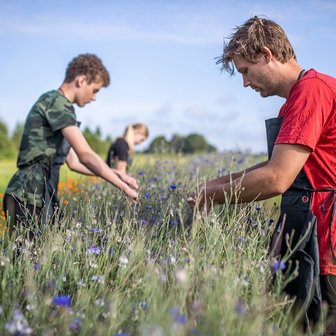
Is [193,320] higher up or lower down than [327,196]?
lower down

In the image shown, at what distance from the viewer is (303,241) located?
2854 millimetres

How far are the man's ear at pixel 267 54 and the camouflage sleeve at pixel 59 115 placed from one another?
1.78 m

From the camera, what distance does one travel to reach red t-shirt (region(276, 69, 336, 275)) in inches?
106

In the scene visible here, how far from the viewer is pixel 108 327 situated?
91.4 inches

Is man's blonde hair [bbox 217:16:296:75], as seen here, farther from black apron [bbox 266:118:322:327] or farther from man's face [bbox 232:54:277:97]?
black apron [bbox 266:118:322:327]

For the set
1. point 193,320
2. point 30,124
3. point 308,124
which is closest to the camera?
point 193,320

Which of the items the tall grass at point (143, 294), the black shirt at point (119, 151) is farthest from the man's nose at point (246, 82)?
the black shirt at point (119, 151)

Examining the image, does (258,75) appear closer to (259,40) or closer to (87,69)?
(259,40)

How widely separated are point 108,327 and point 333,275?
1.17m

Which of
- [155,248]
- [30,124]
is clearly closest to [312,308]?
[155,248]

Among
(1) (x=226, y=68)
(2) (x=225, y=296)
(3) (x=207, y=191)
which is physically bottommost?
(2) (x=225, y=296)

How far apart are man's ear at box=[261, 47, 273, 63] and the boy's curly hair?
1983 mm

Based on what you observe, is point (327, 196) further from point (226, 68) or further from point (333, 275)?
point (226, 68)

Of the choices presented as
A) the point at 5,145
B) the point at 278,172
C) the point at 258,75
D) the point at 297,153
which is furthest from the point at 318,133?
the point at 5,145
